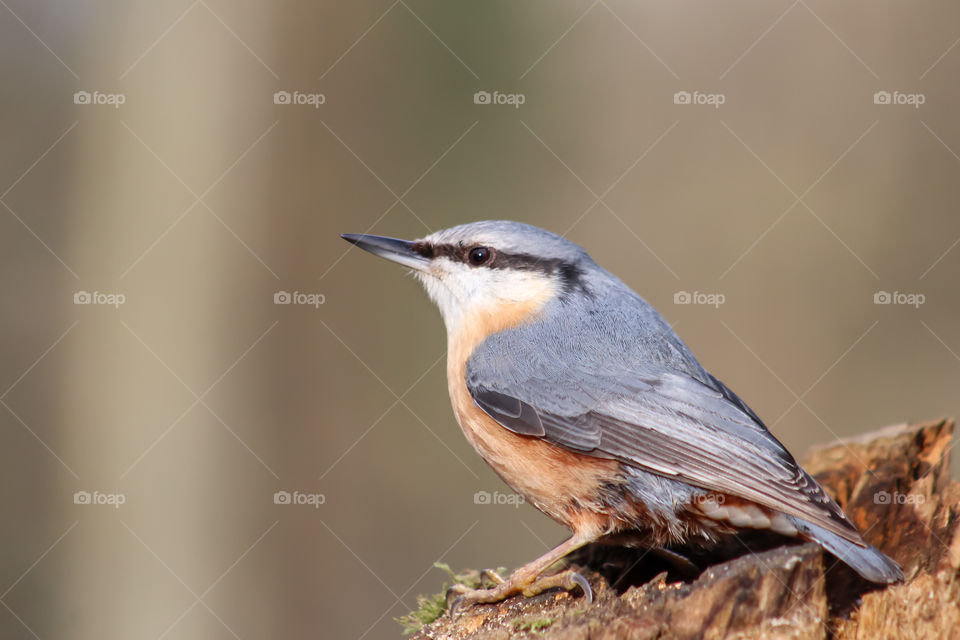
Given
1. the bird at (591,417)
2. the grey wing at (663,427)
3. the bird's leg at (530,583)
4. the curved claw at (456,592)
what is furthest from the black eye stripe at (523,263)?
the curved claw at (456,592)

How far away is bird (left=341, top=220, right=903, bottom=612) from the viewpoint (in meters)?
3.23

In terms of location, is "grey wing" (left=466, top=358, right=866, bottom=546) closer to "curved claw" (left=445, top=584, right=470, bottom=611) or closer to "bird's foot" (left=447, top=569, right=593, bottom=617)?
"bird's foot" (left=447, top=569, right=593, bottom=617)

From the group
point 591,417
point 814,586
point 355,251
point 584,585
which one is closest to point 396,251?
→ point 591,417

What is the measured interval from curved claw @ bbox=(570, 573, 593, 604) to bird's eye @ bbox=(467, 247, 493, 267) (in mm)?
1647

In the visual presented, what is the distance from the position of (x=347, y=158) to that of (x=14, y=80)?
2928 millimetres

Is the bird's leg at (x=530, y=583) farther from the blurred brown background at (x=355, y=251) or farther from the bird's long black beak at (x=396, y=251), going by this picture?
the blurred brown background at (x=355, y=251)

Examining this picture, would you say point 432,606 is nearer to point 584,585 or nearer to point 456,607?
point 456,607

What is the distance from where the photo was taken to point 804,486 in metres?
3.08

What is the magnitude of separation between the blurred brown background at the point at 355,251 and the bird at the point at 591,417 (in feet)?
9.23

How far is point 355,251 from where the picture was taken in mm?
Answer: 7305

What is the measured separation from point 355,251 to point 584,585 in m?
4.64

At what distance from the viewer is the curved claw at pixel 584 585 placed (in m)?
3.32

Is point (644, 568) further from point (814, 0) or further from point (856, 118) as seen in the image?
point (814, 0)

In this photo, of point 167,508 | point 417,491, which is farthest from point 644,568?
point 167,508
